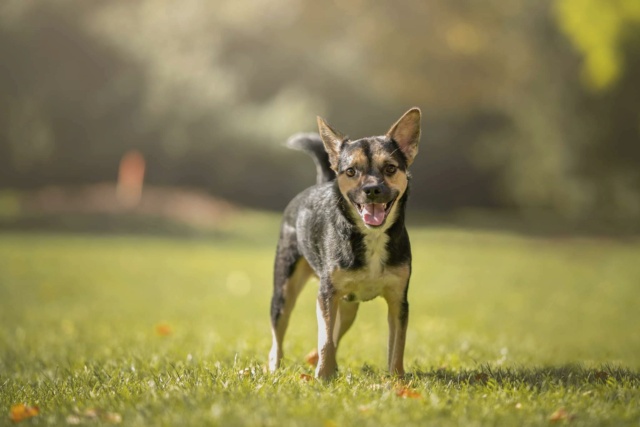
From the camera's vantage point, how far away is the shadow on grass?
4.34 metres

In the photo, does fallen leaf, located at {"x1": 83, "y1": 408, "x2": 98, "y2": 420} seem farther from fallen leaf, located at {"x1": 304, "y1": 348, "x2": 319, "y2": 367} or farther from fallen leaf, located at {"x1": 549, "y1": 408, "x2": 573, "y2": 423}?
fallen leaf, located at {"x1": 549, "y1": 408, "x2": 573, "y2": 423}

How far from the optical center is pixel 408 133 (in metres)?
4.48

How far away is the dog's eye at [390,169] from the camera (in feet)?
14.0

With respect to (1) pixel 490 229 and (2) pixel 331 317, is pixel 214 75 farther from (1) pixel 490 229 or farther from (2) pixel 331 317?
(2) pixel 331 317

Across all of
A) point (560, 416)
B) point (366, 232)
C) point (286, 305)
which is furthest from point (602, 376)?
point (286, 305)

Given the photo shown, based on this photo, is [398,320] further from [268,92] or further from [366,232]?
[268,92]

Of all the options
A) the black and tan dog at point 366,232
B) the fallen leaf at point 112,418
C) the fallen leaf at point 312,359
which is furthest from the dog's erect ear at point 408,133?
the fallen leaf at point 112,418

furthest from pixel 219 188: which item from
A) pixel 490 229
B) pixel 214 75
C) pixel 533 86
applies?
pixel 533 86

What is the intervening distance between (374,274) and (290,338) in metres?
2.63

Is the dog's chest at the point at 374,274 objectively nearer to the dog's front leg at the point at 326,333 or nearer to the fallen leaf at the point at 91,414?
the dog's front leg at the point at 326,333

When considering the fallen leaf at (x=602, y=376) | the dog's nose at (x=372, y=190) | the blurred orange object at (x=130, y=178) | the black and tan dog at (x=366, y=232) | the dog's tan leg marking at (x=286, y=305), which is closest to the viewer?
the dog's nose at (x=372, y=190)

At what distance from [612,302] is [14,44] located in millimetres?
17165

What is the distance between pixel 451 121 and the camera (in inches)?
923

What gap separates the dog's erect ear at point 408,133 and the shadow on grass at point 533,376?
1301 millimetres
